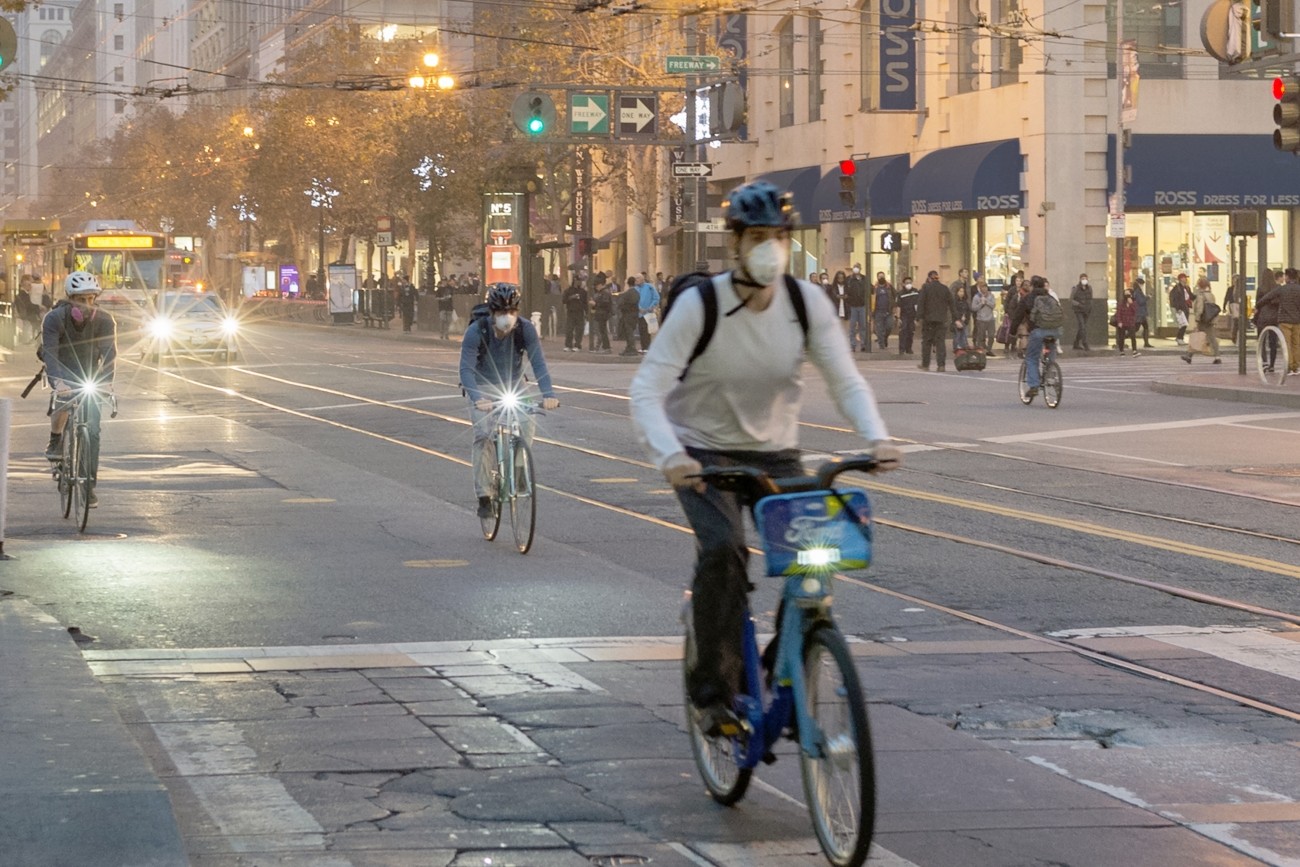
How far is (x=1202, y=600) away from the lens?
10.6m

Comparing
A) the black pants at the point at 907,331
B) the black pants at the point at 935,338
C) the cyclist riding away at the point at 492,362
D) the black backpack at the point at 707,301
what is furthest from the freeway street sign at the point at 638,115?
the black backpack at the point at 707,301

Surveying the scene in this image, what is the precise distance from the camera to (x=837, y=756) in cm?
536

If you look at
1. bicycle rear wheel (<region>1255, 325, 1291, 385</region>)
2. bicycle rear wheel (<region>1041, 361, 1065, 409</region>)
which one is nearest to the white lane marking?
bicycle rear wheel (<region>1041, 361, 1065, 409</region>)

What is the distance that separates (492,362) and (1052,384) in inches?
550

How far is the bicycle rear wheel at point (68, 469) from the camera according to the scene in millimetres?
14249

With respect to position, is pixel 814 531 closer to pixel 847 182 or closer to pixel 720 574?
pixel 720 574

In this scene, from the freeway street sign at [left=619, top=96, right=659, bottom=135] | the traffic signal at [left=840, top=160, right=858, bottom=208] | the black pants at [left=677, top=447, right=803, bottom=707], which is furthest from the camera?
the traffic signal at [left=840, top=160, right=858, bottom=208]

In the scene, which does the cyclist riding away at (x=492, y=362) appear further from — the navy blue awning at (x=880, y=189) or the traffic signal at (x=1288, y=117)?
the navy blue awning at (x=880, y=189)

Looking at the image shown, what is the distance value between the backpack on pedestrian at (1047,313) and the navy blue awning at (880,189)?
20.8 m

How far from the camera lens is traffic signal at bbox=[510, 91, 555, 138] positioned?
3406 cm

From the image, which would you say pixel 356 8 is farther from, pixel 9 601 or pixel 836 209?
pixel 9 601

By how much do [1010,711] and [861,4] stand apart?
4283 cm

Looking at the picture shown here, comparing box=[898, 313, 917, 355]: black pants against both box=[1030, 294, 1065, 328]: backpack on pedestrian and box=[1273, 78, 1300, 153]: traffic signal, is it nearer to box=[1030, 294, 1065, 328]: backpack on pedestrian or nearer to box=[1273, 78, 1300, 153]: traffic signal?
box=[1030, 294, 1065, 328]: backpack on pedestrian

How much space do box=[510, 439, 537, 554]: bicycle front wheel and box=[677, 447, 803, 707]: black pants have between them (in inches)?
260
